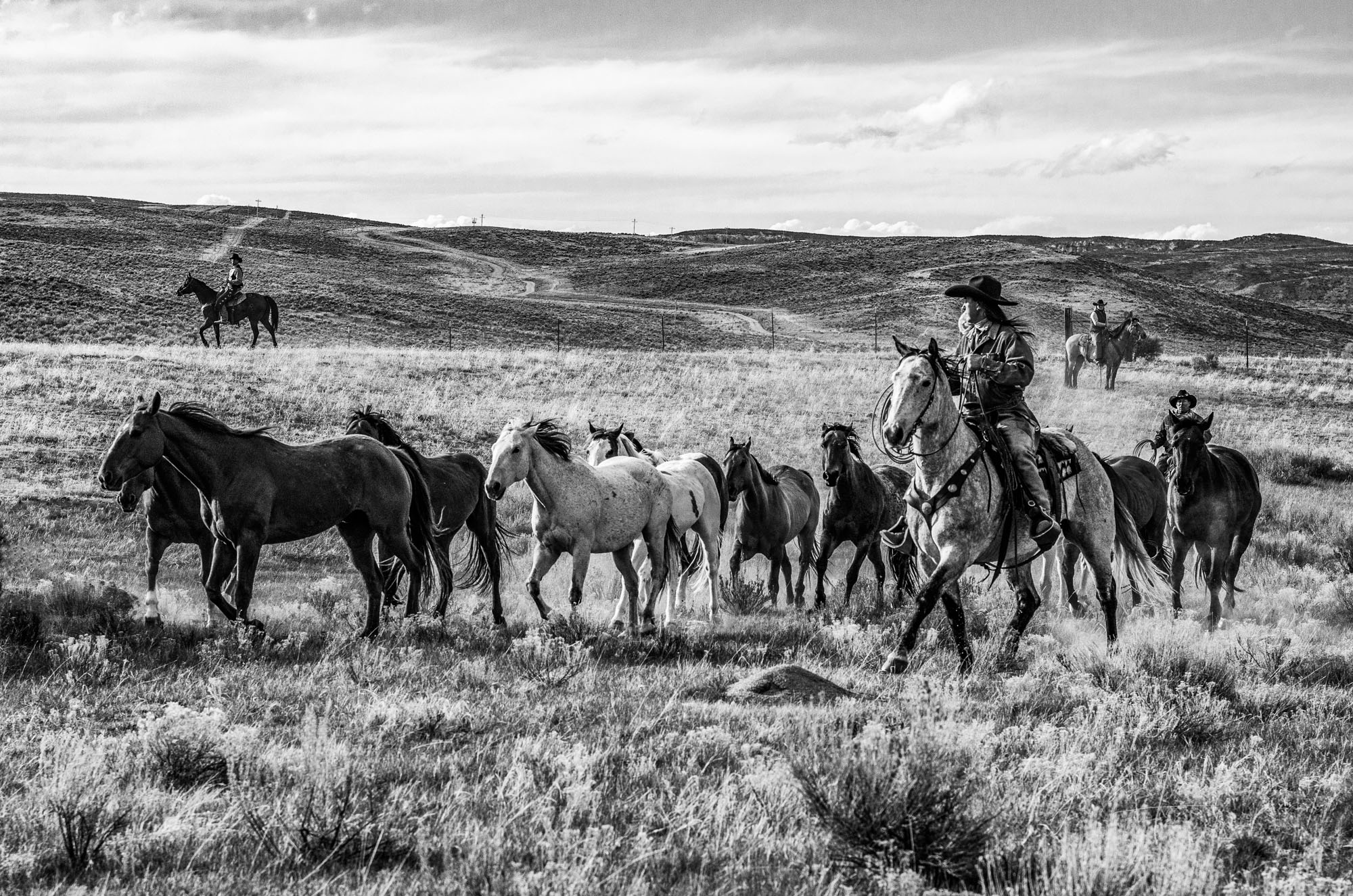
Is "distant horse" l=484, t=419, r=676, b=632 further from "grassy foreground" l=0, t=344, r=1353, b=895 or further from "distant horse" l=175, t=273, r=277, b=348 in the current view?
"distant horse" l=175, t=273, r=277, b=348

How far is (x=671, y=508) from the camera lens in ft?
40.0

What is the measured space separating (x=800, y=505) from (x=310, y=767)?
10.3 m

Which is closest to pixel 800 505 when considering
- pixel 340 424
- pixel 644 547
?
pixel 644 547

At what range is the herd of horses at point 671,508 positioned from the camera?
924 cm

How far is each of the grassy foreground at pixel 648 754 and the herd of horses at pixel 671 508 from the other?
659 millimetres

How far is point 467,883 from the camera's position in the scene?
14.5ft

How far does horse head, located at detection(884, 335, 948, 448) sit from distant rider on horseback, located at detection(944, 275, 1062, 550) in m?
0.97

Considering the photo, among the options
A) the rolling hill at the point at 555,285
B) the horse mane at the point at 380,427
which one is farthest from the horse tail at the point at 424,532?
the rolling hill at the point at 555,285

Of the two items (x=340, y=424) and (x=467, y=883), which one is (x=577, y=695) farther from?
(x=340, y=424)

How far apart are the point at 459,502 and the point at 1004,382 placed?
640cm

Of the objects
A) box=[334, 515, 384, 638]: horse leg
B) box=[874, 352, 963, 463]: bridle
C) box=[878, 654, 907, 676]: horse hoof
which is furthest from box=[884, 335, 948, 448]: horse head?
box=[334, 515, 384, 638]: horse leg

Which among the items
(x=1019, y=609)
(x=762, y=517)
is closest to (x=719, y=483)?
(x=762, y=517)

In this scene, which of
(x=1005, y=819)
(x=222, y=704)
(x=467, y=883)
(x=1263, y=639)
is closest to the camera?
(x=467, y=883)

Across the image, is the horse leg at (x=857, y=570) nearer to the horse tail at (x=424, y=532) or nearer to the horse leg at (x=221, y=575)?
the horse tail at (x=424, y=532)
